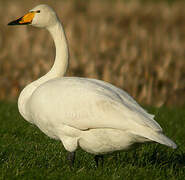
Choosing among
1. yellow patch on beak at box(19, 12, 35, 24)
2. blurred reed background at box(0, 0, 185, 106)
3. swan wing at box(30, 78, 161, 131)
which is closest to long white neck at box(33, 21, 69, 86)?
yellow patch on beak at box(19, 12, 35, 24)

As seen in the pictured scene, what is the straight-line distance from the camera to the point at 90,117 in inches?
166

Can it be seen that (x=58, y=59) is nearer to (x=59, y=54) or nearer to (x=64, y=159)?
(x=59, y=54)

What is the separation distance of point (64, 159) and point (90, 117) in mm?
856

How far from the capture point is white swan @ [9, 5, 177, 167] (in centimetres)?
407

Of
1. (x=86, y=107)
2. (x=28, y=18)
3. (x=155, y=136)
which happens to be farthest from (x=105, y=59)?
(x=155, y=136)

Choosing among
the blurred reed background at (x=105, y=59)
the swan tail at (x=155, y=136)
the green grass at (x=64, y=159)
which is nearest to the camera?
the swan tail at (x=155, y=136)

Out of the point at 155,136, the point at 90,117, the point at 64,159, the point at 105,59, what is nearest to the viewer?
the point at 155,136

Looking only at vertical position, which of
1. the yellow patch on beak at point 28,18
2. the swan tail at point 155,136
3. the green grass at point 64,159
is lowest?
the green grass at point 64,159

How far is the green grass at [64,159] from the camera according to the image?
4062 millimetres

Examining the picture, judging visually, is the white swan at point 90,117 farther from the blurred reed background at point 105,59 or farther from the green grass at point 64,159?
the blurred reed background at point 105,59

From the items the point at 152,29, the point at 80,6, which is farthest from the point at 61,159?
the point at 80,6

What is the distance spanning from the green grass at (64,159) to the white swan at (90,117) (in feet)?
0.94

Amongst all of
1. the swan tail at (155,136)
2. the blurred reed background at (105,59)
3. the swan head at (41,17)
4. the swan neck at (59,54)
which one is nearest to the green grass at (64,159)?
the swan tail at (155,136)

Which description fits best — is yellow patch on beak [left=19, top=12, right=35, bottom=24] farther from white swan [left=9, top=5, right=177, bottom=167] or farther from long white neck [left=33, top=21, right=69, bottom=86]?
white swan [left=9, top=5, right=177, bottom=167]
